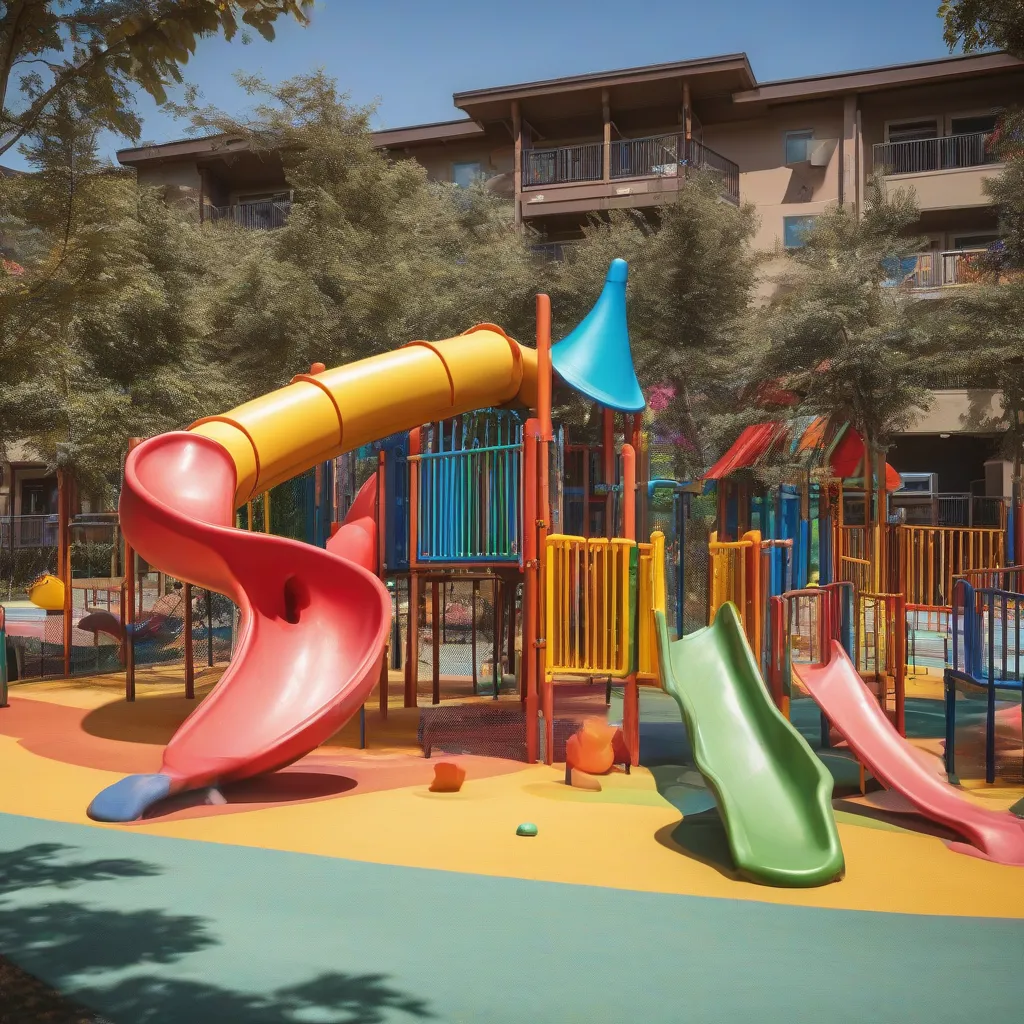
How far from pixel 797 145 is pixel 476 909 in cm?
2992

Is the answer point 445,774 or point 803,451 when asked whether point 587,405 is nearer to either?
point 803,451

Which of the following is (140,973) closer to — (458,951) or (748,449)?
(458,951)

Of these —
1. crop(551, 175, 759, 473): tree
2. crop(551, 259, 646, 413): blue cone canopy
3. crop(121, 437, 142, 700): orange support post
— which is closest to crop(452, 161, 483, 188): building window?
crop(551, 175, 759, 473): tree

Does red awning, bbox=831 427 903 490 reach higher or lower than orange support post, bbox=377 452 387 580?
higher

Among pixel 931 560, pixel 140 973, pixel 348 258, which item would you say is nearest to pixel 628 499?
pixel 140 973

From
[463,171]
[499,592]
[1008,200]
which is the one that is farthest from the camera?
[463,171]

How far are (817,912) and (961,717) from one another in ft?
23.0

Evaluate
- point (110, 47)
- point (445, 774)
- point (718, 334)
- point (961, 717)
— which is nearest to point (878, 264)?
point (718, 334)

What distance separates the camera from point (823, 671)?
8391 mm

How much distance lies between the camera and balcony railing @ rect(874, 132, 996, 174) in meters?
30.0

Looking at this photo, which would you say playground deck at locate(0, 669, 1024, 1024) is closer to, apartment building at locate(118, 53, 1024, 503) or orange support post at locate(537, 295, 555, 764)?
orange support post at locate(537, 295, 555, 764)

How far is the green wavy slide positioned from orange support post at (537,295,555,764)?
4.36 ft

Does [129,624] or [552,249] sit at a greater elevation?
[552,249]

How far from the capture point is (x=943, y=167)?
1191 inches
